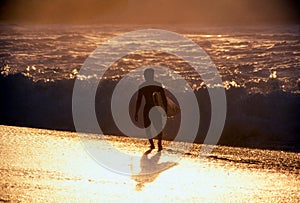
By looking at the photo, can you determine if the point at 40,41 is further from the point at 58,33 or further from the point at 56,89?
the point at 56,89

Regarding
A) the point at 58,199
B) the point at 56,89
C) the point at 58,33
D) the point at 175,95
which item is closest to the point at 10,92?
the point at 56,89

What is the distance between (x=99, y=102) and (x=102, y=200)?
40.2ft

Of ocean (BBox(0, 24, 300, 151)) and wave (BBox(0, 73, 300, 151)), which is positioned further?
ocean (BBox(0, 24, 300, 151))

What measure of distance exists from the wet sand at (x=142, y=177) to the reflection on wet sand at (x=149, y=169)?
2 centimetres

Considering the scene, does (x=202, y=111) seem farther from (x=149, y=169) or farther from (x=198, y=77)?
(x=149, y=169)

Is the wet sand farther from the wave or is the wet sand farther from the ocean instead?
the ocean

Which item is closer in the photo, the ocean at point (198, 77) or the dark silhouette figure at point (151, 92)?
the dark silhouette figure at point (151, 92)

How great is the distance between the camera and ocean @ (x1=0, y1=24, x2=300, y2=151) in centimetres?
1942

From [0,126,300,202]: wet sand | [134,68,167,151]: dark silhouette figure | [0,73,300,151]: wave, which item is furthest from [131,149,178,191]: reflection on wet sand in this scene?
[0,73,300,151]: wave

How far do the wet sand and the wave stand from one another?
2749mm

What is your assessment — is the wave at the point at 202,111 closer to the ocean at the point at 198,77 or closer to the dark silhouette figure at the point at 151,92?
the ocean at the point at 198,77

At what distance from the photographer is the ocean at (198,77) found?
63.7ft

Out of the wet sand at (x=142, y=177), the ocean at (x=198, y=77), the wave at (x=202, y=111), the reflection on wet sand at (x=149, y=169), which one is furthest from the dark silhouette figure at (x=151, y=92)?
the ocean at (x=198, y=77)

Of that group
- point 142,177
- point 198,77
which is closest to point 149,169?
point 142,177
